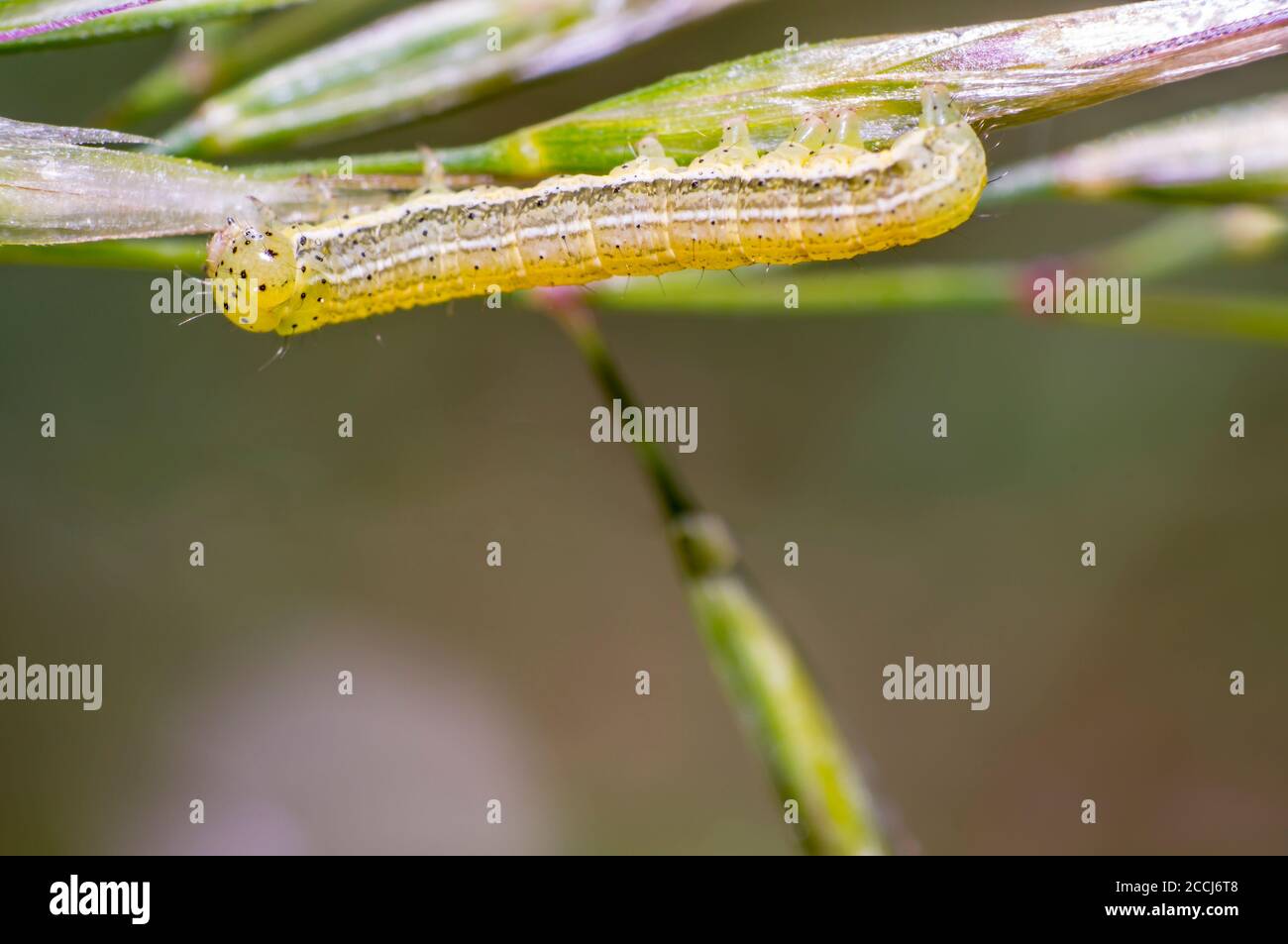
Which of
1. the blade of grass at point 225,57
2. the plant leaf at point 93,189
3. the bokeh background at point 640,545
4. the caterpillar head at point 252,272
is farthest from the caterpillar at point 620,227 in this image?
the bokeh background at point 640,545

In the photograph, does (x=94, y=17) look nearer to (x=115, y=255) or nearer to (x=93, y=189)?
(x=93, y=189)

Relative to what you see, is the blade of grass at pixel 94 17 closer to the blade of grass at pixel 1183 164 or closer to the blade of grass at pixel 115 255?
the blade of grass at pixel 115 255

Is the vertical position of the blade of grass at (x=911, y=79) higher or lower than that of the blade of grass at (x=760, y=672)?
higher

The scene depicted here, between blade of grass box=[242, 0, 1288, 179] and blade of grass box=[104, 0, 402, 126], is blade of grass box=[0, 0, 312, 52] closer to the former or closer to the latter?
blade of grass box=[242, 0, 1288, 179]

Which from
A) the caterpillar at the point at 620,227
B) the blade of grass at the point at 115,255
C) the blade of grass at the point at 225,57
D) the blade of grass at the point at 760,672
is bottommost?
the blade of grass at the point at 760,672

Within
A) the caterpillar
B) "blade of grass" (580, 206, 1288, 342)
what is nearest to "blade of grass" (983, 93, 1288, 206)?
"blade of grass" (580, 206, 1288, 342)

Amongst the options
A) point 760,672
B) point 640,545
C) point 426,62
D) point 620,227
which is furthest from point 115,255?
point 640,545
